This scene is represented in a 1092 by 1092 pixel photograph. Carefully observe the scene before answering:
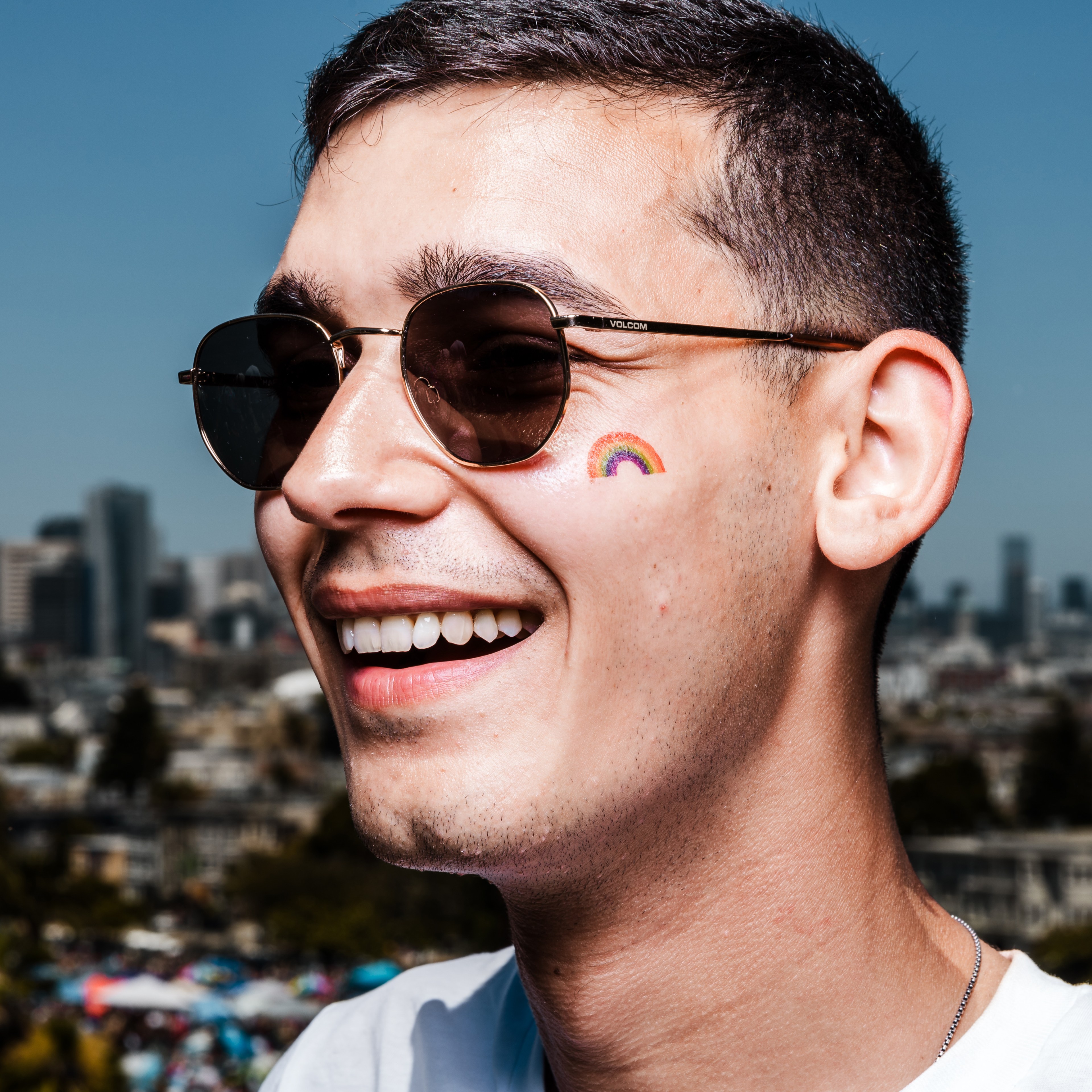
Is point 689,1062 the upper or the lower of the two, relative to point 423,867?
lower

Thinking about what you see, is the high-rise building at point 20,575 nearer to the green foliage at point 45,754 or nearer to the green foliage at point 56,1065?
the green foliage at point 45,754

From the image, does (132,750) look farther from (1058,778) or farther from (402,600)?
(402,600)

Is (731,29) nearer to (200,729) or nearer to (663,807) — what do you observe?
(663,807)

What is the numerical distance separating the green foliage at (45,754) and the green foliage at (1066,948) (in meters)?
52.3

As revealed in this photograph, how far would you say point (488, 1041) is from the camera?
5.69ft

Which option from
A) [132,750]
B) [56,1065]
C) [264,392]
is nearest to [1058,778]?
[56,1065]

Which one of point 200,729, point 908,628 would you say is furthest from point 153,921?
point 908,628

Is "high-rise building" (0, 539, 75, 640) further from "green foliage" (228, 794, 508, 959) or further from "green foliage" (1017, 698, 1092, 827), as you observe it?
"green foliage" (1017, 698, 1092, 827)

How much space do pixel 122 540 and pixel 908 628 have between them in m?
75.9

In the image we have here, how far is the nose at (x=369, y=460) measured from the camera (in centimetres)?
129

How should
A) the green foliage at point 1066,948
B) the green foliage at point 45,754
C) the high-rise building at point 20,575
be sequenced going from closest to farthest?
1. the green foliage at point 1066,948
2. the green foliage at point 45,754
3. the high-rise building at point 20,575

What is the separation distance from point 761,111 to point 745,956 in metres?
0.96

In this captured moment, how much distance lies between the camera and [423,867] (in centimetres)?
125

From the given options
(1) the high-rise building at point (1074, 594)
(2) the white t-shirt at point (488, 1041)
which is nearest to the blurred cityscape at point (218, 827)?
(2) the white t-shirt at point (488, 1041)
